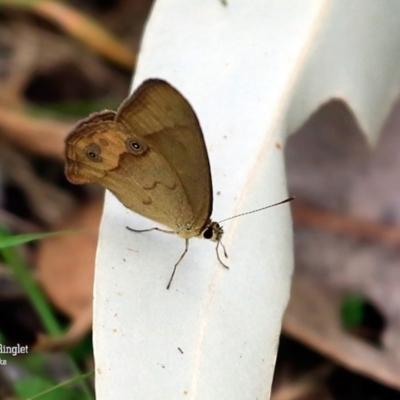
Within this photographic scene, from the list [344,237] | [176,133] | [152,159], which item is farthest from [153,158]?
[344,237]

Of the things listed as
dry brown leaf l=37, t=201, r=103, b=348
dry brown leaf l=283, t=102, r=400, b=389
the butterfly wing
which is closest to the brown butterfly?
the butterfly wing

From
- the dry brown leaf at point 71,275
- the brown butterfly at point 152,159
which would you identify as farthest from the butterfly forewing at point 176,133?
the dry brown leaf at point 71,275

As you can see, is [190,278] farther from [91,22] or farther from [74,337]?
Answer: [91,22]

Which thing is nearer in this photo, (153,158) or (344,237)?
(153,158)

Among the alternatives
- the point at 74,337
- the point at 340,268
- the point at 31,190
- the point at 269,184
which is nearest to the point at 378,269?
the point at 340,268

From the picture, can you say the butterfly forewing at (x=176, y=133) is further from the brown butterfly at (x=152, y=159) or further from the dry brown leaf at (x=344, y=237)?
the dry brown leaf at (x=344, y=237)

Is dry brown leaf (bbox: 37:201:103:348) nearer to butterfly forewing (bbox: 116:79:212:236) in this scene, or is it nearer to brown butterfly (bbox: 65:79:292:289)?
brown butterfly (bbox: 65:79:292:289)

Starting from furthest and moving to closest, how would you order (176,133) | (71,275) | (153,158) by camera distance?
(71,275) < (153,158) < (176,133)

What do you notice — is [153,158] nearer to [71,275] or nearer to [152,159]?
[152,159]
